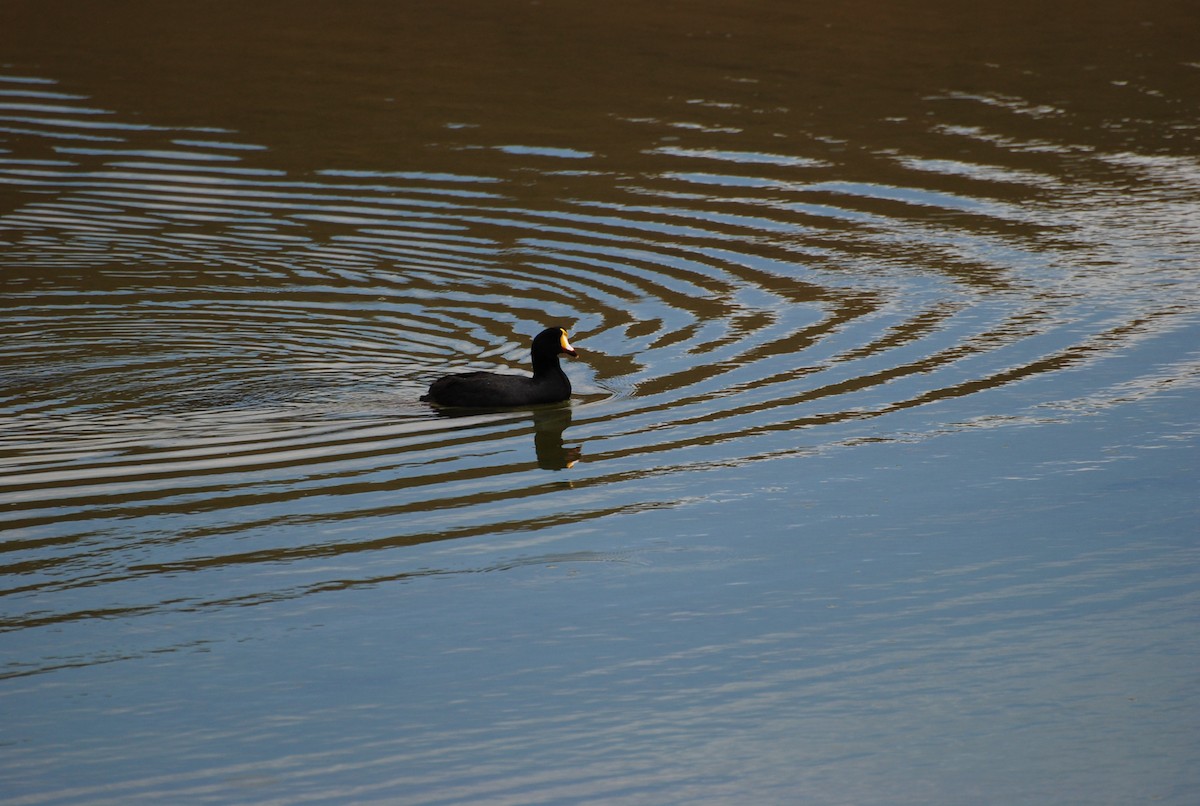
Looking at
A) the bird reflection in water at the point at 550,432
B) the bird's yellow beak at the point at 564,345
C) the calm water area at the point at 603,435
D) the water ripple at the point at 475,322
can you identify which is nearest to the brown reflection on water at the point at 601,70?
the calm water area at the point at 603,435

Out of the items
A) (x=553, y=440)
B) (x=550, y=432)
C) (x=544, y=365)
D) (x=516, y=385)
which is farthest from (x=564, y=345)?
(x=553, y=440)

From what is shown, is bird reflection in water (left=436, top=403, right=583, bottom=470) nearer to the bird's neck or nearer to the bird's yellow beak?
the bird's neck

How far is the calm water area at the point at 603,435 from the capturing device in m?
6.52

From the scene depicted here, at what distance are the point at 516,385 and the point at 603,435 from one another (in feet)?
3.14

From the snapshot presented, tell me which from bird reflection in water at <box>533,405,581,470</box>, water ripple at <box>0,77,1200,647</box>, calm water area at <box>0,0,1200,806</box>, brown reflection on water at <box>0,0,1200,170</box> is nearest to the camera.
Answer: calm water area at <box>0,0,1200,806</box>

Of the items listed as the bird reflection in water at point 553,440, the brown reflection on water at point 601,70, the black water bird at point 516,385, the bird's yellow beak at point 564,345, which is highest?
the brown reflection on water at point 601,70

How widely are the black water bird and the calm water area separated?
0.21 meters

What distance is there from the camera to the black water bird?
11141 millimetres

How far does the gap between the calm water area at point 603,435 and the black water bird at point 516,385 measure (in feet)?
0.68

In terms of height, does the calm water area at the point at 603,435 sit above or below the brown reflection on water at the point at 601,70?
below

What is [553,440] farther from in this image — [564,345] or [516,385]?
[564,345]

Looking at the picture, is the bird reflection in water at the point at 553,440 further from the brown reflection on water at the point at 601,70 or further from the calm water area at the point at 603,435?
the brown reflection on water at the point at 601,70

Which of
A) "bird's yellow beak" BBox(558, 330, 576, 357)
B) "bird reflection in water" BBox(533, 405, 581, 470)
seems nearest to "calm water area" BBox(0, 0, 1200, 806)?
"bird reflection in water" BBox(533, 405, 581, 470)

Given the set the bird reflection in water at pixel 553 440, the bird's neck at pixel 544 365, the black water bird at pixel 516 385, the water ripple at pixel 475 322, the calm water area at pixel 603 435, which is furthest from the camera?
the bird's neck at pixel 544 365
